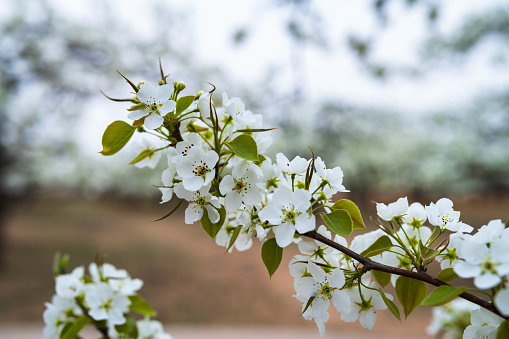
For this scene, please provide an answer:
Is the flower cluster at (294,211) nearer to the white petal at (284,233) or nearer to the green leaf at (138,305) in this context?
the white petal at (284,233)

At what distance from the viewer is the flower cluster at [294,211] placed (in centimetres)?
36

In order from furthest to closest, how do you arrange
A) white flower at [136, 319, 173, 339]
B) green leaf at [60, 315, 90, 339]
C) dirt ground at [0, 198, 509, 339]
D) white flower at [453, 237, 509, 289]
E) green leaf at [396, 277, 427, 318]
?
dirt ground at [0, 198, 509, 339] → white flower at [136, 319, 173, 339] → green leaf at [60, 315, 90, 339] → green leaf at [396, 277, 427, 318] → white flower at [453, 237, 509, 289]

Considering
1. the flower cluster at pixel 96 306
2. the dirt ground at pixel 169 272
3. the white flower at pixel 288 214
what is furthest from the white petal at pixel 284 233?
the dirt ground at pixel 169 272

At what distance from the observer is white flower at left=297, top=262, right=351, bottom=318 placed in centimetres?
37

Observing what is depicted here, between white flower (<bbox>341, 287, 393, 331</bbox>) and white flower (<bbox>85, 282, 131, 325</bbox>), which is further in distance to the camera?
white flower (<bbox>85, 282, 131, 325</bbox>)

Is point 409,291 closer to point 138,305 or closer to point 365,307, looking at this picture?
point 365,307

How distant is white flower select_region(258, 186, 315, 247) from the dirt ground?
263cm

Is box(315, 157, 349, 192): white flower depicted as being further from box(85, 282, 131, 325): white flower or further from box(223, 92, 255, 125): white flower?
box(85, 282, 131, 325): white flower

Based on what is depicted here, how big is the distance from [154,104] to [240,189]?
12 cm

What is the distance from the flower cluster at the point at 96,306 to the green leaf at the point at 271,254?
224 millimetres

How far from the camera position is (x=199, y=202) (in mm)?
399

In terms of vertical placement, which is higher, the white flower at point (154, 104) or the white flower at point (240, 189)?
the white flower at point (154, 104)

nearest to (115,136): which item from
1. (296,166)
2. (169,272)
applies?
(296,166)

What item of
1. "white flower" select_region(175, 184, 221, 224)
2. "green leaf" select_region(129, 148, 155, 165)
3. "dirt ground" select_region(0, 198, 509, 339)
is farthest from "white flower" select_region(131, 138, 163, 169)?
"dirt ground" select_region(0, 198, 509, 339)
